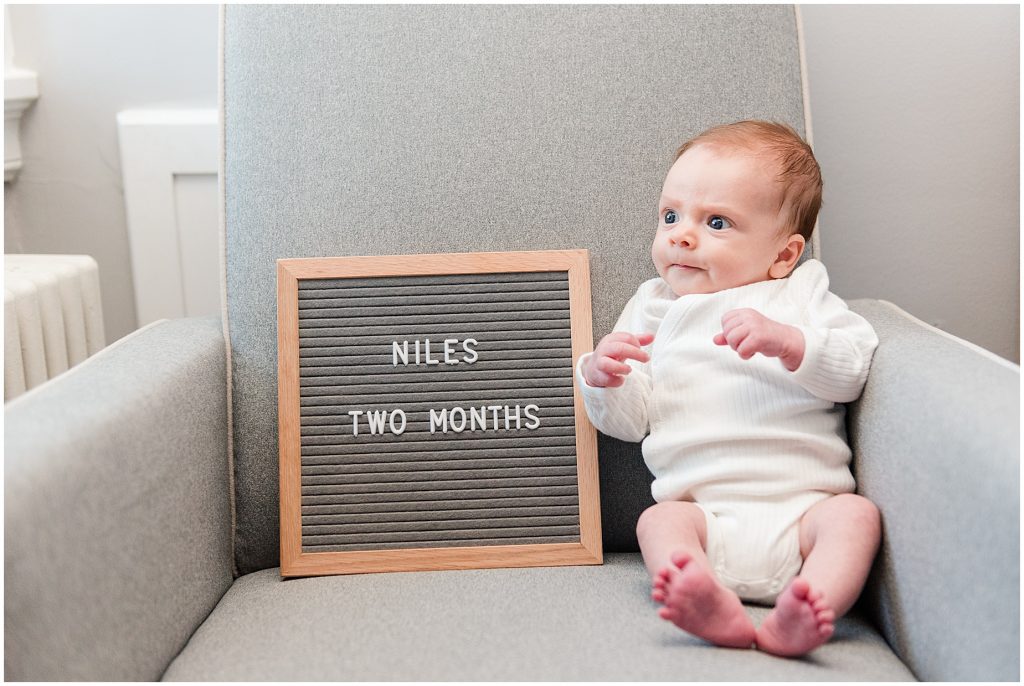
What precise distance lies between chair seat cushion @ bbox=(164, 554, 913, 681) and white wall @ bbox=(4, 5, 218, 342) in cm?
78

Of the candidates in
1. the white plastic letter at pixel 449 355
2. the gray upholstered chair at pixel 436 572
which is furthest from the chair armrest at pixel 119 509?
the white plastic letter at pixel 449 355

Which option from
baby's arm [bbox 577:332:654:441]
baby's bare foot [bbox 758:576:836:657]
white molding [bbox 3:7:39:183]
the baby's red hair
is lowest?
baby's bare foot [bbox 758:576:836:657]

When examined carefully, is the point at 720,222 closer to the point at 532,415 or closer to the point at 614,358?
the point at 614,358

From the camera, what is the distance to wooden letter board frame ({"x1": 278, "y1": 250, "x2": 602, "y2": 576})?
4.11 ft

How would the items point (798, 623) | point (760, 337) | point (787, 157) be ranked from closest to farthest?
point (798, 623)
point (760, 337)
point (787, 157)

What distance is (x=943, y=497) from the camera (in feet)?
3.18

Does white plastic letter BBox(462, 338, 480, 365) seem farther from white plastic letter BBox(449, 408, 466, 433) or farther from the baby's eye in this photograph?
the baby's eye

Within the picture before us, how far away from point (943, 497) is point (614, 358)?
0.37 m

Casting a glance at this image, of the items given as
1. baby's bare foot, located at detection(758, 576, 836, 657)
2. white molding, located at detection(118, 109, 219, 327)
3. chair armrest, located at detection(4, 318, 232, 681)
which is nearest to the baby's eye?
baby's bare foot, located at detection(758, 576, 836, 657)

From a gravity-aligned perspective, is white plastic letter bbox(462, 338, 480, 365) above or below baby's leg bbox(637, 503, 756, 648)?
above

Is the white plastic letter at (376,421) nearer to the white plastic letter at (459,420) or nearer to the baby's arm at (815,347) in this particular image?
the white plastic letter at (459,420)

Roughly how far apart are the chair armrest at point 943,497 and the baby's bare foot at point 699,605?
17 cm

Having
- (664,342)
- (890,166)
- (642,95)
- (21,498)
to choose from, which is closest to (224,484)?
(21,498)

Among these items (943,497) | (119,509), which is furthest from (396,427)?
(943,497)
